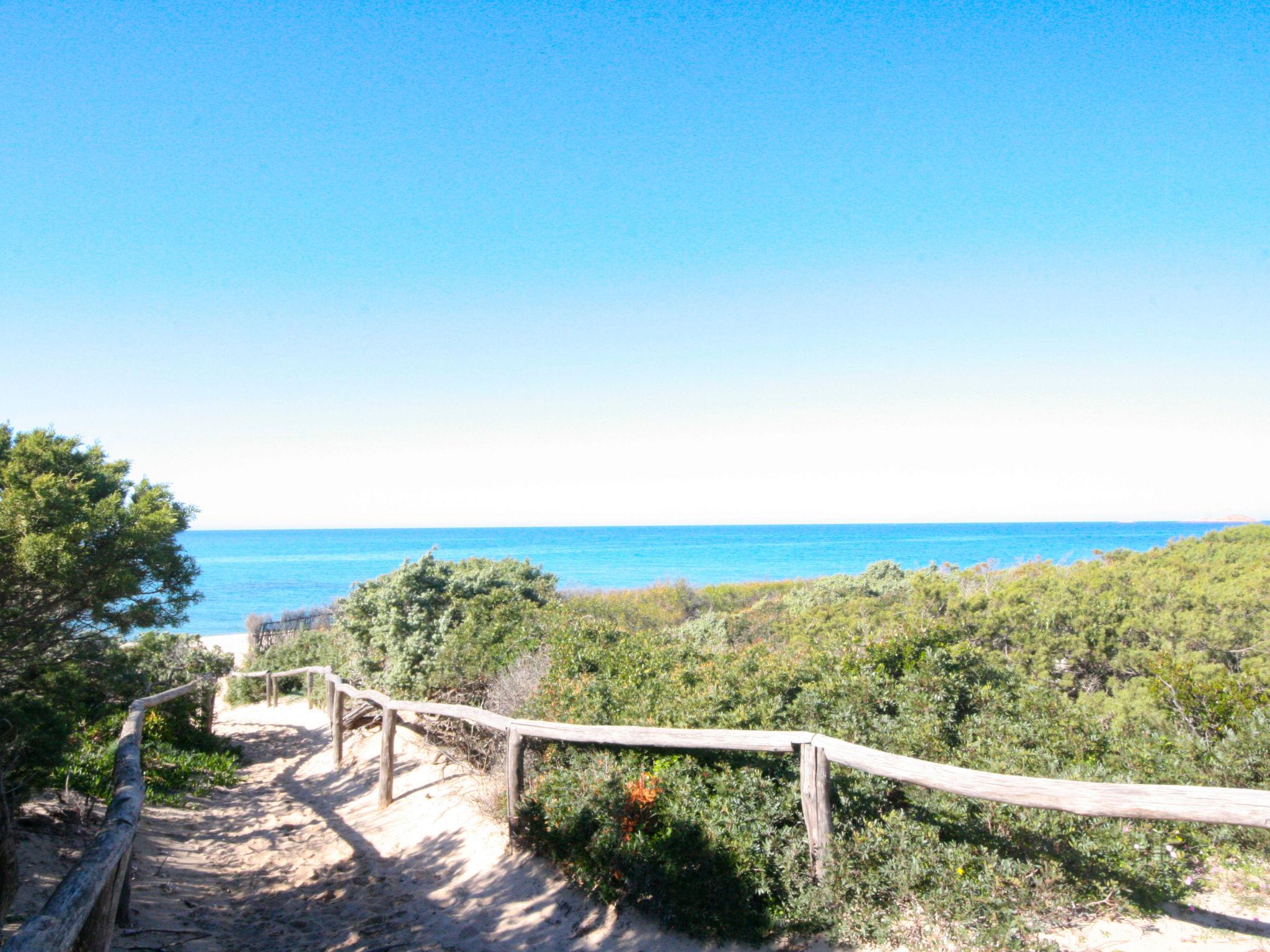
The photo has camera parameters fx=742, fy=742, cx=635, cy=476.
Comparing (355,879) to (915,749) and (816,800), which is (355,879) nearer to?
(816,800)

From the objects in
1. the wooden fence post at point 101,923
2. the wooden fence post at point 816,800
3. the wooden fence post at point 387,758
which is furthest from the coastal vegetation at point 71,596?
the wooden fence post at point 816,800

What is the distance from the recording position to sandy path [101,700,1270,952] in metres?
3.99

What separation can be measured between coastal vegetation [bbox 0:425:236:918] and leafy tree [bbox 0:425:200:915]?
0.01 metres

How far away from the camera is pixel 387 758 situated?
8367 mm

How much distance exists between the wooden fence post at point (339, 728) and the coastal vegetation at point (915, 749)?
5.32 feet

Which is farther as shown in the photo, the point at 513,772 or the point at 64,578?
the point at 513,772

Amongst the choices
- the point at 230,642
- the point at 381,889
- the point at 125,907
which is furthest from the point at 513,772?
the point at 230,642

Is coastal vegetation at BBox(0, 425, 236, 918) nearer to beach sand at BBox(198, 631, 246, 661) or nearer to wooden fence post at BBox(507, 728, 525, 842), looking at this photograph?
wooden fence post at BBox(507, 728, 525, 842)

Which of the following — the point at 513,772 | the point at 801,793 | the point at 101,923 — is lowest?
the point at 513,772

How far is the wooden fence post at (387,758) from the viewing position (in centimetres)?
834

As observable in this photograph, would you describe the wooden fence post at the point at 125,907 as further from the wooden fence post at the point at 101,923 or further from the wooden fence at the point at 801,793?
the wooden fence post at the point at 101,923

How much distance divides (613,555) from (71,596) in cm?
7410

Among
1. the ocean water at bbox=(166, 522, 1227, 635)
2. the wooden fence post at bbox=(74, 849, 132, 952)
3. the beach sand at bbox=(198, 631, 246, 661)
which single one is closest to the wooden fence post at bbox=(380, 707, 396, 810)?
the wooden fence post at bbox=(74, 849, 132, 952)

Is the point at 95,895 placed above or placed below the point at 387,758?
above
